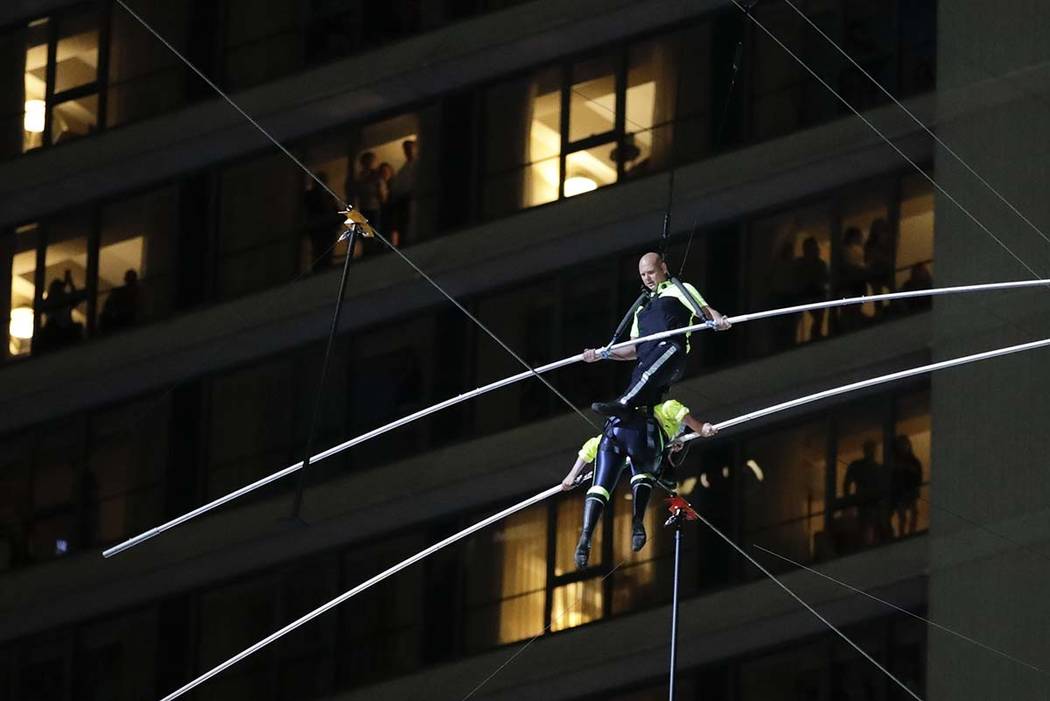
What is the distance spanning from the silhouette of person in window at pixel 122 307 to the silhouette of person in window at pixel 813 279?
26.7 feet

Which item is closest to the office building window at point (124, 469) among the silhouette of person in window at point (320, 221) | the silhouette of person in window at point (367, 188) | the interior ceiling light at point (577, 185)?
the silhouette of person in window at point (320, 221)

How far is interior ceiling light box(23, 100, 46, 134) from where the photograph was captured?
41938 mm

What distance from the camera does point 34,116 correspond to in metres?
42.0

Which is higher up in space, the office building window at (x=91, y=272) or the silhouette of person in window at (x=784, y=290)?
the office building window at (x=91, y=272)

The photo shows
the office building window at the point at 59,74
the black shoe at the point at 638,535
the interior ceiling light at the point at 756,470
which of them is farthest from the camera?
the office building window at the point at 59,74

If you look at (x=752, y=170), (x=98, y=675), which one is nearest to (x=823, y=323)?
(x=752, y=170)

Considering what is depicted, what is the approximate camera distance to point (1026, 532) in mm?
34938

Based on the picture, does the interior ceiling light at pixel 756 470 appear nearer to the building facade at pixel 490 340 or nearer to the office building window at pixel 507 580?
the building facade at pixel 490 340

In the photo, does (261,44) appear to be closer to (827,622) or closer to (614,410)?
(827,622)

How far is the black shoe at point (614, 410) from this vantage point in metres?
26.3

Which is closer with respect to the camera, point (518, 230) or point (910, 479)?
point (910, 479)

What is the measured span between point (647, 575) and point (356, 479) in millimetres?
3634

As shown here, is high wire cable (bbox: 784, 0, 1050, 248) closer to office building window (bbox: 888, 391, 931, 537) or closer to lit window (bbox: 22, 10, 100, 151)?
office building window (bbox: 888, 391, 931, 537)

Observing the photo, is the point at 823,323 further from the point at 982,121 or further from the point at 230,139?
the point at 230,139
